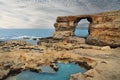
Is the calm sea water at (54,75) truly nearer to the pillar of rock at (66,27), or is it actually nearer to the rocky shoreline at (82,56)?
the rocky shoreline at (82,56)

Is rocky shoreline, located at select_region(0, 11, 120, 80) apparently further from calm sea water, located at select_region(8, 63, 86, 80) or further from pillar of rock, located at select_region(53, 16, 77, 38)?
calm sea water, located at select_region(8, 63, 86, 80)

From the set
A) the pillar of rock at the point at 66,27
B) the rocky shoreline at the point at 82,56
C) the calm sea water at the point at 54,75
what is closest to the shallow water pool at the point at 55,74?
the calm sea water at the point at 54,75

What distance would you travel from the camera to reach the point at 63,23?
70.8 metres

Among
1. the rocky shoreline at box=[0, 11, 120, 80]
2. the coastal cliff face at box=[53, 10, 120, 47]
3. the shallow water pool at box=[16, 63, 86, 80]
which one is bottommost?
the shallow water pool at box=[16, 63, 86, 80]

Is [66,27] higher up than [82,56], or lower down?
higher up

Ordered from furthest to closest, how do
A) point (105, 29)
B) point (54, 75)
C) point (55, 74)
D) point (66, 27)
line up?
point (66, 27)
point (105, 29)
point (55, 74)
point (54, 75)

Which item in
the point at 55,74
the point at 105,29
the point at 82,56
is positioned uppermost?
the point at 105,29

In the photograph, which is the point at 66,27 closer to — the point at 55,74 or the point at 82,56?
the point at 82,56

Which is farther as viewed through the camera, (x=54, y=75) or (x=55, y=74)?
(x=55, y=74)

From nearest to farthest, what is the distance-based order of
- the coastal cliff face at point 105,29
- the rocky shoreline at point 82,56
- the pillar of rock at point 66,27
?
the rocky shoreline at point 82,56 < the coastal cliff face at point 105,29 < the pillar of rock at point 66,27

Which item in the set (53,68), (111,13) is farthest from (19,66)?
(111,13)

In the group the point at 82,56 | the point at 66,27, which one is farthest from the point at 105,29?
the point at 66,27

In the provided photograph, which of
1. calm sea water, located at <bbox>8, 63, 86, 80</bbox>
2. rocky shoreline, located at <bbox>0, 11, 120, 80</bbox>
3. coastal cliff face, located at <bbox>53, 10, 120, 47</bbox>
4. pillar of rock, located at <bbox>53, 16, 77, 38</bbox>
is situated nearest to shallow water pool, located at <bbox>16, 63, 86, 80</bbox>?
calm sea water, located at <bbox>8, 63, 86, 80</bbox>

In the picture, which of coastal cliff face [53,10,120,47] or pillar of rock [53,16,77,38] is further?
pillar of rock [53,16,77,38]
